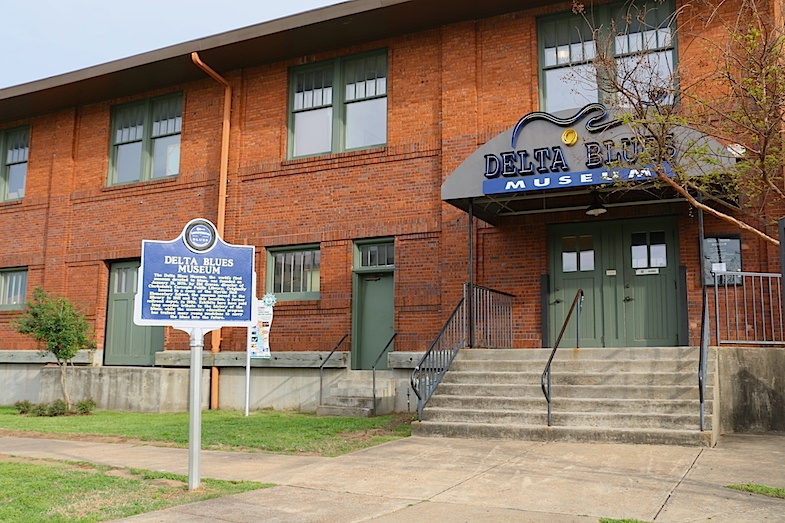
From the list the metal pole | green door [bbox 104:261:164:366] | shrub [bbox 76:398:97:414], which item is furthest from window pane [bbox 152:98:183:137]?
the metal pole

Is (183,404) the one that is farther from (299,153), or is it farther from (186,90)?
(186,90)

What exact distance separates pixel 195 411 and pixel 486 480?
2836mm

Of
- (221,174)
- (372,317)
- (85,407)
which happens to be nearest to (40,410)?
(85,407)

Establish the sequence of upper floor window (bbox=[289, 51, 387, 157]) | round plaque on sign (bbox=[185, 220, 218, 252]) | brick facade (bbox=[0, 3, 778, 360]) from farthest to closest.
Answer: upper floor window (bbox=[289, 51, 387, 157]), brick facade (bbox=[0, 3, 778, 360]), round plaque on sign (bbox=[185, 220, 218, 252])

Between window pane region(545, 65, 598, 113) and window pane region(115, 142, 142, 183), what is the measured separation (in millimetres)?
9590

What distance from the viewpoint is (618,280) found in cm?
1227

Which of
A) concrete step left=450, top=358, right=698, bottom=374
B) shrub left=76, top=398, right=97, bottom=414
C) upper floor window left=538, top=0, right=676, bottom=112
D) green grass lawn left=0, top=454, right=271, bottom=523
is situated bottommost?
green grass lawn left=0, top=454, right=271, bottom=523

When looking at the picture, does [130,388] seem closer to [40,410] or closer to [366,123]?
[40,410]

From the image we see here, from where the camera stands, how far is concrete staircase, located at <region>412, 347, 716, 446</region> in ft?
28.5

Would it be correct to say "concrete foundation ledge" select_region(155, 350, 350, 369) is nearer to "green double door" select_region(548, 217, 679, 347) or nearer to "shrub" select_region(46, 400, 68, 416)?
"shrub" select_region(46, 400, 68, 416)

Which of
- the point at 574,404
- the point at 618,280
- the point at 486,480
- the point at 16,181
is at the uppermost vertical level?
the point at 16,181

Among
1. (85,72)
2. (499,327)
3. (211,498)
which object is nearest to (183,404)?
(499,327)

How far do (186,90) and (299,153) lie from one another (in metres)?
3.42

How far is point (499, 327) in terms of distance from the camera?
40.9 ft
